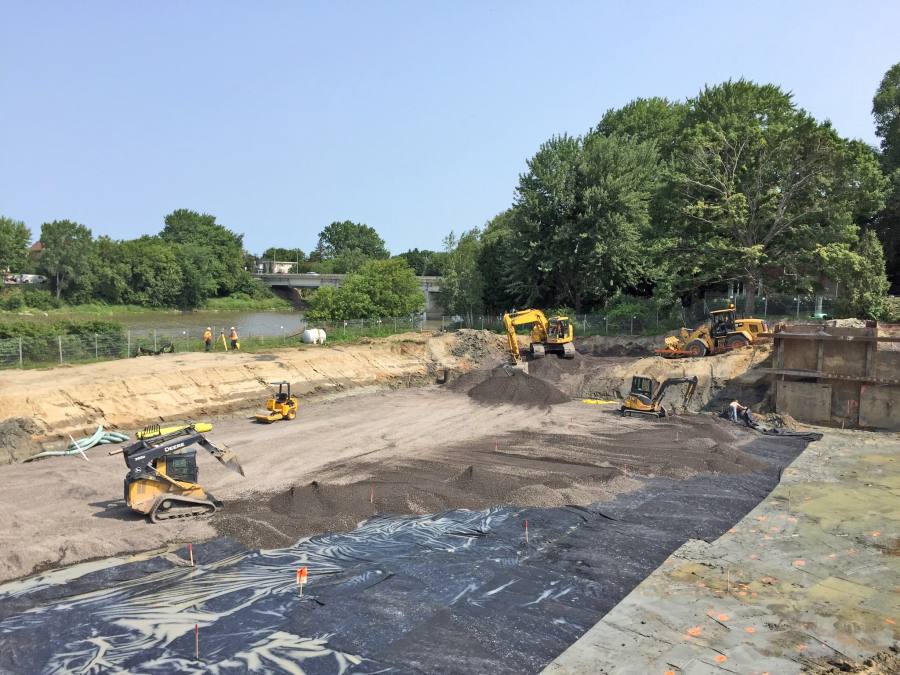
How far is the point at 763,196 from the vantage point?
3622 centimetres

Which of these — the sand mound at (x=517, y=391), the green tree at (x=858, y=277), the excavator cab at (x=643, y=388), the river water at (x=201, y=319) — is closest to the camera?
the excavator cab at (x=643, y=388)

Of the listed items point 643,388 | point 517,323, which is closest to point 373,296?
point 517,323

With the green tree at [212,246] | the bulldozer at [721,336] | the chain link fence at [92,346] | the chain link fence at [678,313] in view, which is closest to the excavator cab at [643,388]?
the bulldozer at [721,336]

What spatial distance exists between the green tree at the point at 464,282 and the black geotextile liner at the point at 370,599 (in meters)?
37.3

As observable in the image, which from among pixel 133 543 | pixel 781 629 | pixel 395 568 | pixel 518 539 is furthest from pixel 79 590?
pixel 781 629

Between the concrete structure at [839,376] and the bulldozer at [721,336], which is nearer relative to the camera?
the concrete structure at [839,376]

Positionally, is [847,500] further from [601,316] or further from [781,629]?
[601,316]

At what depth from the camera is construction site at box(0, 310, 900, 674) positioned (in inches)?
343

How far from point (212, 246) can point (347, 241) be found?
221 ft

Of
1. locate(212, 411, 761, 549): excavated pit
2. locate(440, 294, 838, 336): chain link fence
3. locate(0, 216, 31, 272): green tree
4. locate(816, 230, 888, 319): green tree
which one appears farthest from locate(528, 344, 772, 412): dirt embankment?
locate(0, 216, 31, 272): green tree

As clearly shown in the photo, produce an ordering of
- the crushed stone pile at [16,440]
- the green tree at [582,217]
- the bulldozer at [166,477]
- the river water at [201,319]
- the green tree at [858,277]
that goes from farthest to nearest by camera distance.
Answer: the river water at [201,319], the green tree at [582,217], the green tree at [858,277], the crushed stone pile at [16,440], the bulldozer at [166,477]

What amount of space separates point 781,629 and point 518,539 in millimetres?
4513

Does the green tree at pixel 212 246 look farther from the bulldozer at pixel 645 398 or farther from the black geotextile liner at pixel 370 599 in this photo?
the black geotextile liner at pixel 370 599

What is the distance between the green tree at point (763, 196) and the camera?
113 feet
